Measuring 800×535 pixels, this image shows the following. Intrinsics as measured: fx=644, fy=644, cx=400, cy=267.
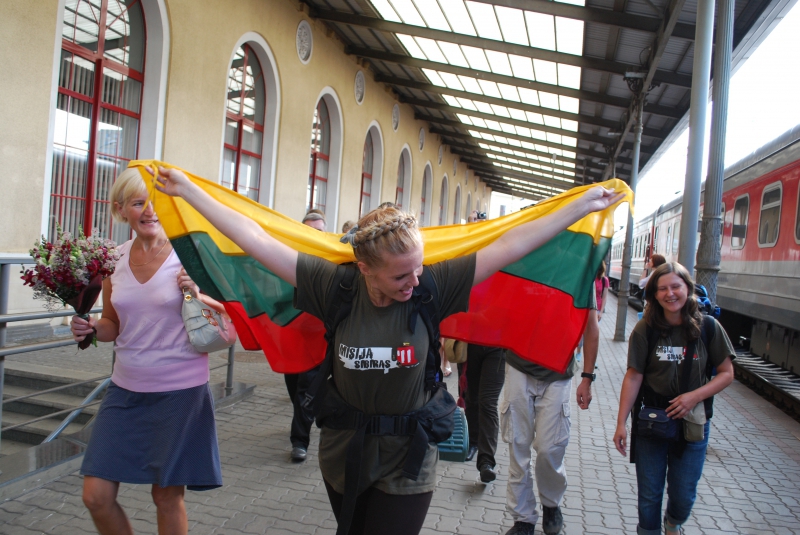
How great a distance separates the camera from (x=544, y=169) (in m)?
33.1

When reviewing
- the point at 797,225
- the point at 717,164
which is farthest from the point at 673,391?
the point at 797,225

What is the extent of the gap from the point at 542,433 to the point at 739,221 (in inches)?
399

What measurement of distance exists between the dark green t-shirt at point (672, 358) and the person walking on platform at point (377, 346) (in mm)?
1528

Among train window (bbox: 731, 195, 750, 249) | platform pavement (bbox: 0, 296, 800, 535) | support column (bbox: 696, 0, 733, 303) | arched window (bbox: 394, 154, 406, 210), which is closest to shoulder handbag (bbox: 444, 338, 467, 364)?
platform pavement (bbox: 0, 296, 800, 535)

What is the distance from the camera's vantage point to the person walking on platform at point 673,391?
3.46 metres

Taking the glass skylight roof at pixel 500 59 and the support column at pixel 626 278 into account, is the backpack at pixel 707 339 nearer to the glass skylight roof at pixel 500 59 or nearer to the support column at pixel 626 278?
the glass skylight roof at pixel 500 59

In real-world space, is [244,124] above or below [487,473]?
above

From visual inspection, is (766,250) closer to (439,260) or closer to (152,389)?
(439,260)

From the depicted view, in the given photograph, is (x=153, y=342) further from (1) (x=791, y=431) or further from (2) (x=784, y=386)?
(2) (x=784, y=386)

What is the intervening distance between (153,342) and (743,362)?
11.2 m

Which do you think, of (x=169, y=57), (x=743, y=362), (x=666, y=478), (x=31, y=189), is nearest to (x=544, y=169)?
(x=743, y=362)

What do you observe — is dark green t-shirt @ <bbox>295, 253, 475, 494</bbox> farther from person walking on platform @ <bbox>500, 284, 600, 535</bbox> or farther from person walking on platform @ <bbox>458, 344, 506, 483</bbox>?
person walking on platform @ <bbox>458, 344, 506, 483</bbox>

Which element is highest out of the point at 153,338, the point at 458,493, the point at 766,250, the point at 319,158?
the point at 319,158

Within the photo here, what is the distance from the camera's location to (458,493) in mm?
4777
